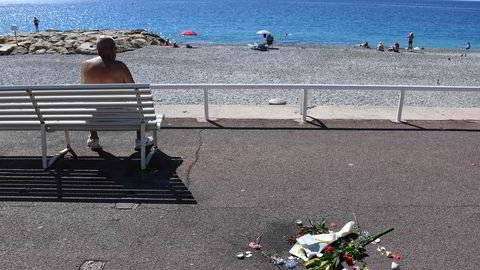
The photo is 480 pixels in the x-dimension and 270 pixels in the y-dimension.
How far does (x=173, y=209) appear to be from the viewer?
4.94 meters

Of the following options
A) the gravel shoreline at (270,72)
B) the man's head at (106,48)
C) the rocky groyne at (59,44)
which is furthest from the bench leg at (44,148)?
the rocky groyne at (59,44)

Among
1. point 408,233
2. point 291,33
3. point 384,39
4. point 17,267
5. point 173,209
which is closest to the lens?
point 17,267

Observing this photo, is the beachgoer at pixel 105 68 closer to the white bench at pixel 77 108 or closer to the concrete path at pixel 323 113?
the white bench at pixel 77 108

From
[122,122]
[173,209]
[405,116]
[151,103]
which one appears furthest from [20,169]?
[405,116]

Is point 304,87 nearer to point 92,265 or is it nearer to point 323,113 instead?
point 323,113

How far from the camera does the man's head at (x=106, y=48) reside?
20.5ft

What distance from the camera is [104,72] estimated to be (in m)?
Result: 6.31

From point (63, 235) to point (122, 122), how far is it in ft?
6.07

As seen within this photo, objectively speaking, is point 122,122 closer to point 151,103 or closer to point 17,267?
point 151,103

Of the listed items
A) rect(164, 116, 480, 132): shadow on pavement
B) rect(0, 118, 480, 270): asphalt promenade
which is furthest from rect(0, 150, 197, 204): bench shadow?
rect(164, 116, 480, 132): shadow on pavement

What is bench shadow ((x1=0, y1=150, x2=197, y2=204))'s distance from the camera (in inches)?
205

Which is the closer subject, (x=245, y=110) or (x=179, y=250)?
(x=179, y=250)

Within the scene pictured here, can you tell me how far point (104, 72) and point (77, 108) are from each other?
27.8 inches

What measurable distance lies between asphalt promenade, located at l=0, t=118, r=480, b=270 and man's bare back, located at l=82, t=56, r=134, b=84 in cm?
99
